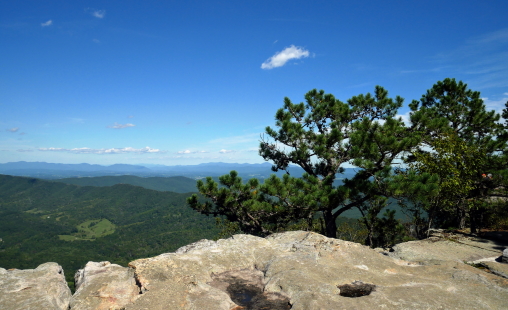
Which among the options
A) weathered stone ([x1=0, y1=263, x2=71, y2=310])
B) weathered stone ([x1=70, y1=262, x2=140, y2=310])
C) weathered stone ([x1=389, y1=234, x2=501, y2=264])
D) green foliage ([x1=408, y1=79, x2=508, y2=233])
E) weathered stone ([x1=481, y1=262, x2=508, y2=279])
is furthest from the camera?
green foliage ([x1=408, y1=79, x2=508, y2=233])

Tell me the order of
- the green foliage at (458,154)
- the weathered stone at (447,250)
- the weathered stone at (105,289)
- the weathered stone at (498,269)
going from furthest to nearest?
the green foliage at (458,154), the weathered stone at (447,250), the weathered stone at (498,269), the weathered stone at (105,289)

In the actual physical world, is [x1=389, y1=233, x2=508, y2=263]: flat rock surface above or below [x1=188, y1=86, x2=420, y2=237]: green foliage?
below

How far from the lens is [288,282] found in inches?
222

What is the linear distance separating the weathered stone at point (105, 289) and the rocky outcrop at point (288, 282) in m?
0.02

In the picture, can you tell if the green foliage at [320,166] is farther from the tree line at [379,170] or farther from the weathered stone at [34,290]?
the weathered stone at [34,290]

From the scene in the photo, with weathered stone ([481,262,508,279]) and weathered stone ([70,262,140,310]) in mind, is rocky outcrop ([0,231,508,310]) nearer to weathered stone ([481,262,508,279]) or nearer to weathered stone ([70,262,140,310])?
weathered stone ([70,262,140,310])

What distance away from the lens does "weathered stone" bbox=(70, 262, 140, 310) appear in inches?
203

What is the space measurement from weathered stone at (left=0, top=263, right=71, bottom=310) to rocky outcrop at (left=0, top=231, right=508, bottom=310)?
272 mm

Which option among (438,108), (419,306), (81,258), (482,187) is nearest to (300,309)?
(419,306)

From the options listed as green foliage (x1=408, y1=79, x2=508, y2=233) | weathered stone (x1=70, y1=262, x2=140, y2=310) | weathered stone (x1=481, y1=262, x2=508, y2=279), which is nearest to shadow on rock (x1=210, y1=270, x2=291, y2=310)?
weathered stone (x1=70, y1=262, x2=140, y2=310)

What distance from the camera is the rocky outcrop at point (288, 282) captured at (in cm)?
486

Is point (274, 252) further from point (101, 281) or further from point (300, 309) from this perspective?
point (101, 281)

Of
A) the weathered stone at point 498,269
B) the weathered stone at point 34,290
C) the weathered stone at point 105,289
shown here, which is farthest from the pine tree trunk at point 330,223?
the weathered stone at point 34,290

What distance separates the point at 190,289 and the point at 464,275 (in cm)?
606
